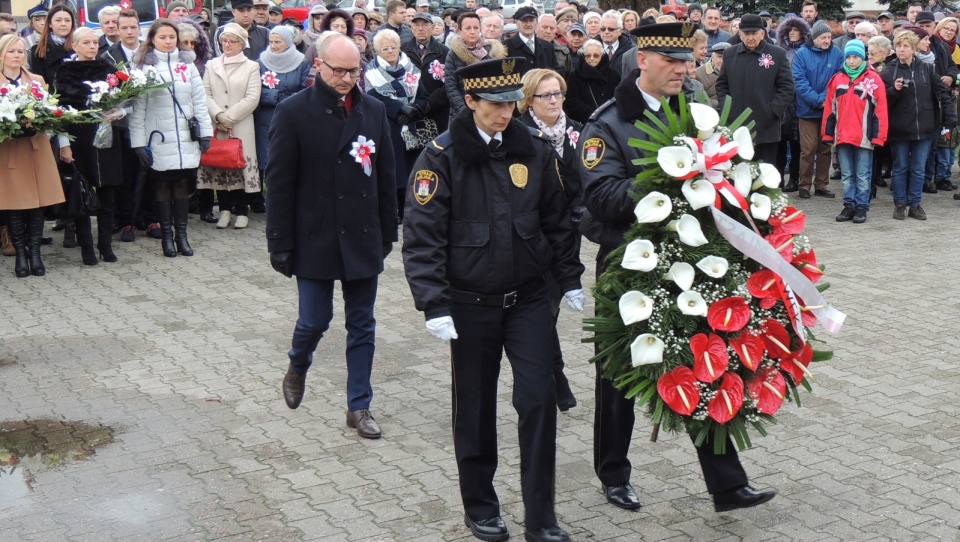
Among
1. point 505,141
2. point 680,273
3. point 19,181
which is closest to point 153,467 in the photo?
point 505,141

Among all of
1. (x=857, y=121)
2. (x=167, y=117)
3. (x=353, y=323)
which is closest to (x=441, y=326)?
(x=353, y=323)

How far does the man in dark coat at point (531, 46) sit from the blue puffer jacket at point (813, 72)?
3340 millimetres

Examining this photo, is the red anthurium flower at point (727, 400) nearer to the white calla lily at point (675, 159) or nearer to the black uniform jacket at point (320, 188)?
the white calla lily at point (675, 159)

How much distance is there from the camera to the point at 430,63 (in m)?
12.3

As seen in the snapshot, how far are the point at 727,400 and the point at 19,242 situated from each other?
7692 mm

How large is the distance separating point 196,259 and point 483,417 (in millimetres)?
6575

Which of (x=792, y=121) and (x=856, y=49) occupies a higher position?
(x=856, y=49)

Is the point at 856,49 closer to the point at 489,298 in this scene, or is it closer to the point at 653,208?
the point at 653,208

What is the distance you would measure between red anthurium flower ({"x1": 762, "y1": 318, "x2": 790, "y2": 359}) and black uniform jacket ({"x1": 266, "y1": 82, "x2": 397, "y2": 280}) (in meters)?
2.41

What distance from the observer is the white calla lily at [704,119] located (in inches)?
194

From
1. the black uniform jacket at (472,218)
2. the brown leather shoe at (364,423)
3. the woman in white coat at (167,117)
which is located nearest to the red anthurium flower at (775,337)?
the black uniform jacket at (472,218)

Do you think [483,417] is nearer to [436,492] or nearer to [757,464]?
[436,492]

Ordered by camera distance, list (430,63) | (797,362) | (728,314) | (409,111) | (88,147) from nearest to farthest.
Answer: (728,314)
(797,362)
(88,147)
(409,111)
(430,63)

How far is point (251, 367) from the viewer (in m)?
7.79
